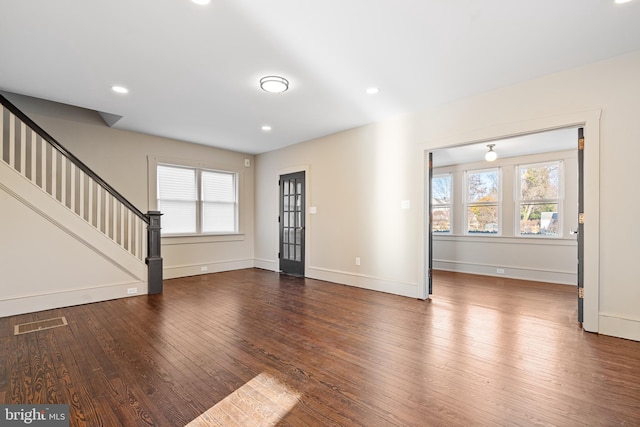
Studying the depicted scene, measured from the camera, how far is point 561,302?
4207 millimetres

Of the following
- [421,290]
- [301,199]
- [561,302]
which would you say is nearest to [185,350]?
[421,290]

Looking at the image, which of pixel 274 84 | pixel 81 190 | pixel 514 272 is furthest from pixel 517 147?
pixel 81 190

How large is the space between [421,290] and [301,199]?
2934 mm

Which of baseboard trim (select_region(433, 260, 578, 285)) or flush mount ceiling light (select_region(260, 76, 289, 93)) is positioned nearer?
flush mount ceiling light (select_region(260, 76, 289, 93))

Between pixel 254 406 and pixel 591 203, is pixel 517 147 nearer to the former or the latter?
pixel 591 203

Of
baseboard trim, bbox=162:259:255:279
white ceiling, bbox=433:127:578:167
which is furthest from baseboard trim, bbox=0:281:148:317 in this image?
white ceiling, bbox=433:127:578:167

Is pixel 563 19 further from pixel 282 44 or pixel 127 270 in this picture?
pixel 127 270

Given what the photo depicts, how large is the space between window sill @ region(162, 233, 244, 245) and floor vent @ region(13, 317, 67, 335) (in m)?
2.42

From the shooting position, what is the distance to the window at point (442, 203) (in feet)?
23.6

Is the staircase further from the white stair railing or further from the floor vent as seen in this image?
the floor vent

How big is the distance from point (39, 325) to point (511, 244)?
7.63m

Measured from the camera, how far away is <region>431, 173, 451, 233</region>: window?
23.6ft

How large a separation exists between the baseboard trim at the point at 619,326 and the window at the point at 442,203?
423 cm

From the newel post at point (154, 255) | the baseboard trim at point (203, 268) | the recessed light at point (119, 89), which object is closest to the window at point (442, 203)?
the baseboard trim at point (203, 268)
